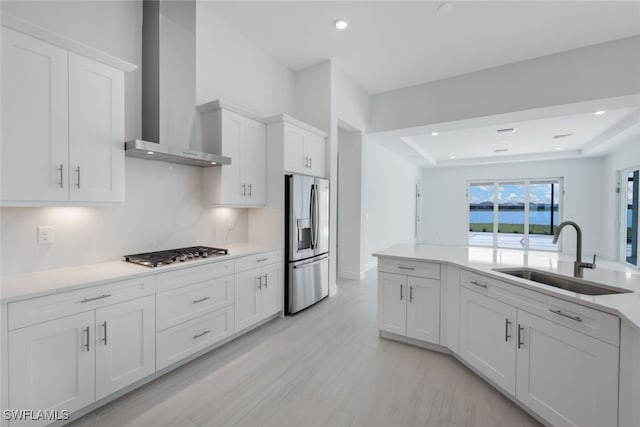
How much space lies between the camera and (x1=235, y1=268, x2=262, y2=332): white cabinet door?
2.81m

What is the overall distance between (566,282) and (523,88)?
325 cm

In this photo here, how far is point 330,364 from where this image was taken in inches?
95.4

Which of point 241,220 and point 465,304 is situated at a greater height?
point 241,220

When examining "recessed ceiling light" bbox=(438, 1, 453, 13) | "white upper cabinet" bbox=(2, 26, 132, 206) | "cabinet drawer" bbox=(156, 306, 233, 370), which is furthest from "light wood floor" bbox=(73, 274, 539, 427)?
"recessed ceiling light" bbox=(438, 1, 453, 13)

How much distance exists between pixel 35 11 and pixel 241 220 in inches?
94.8

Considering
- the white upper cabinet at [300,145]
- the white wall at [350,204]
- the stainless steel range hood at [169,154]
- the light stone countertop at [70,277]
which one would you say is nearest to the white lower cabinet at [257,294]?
the light stone countertop at [70,277]

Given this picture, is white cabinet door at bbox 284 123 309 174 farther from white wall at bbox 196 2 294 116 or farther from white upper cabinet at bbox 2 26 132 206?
white upper cabinet at bbox 2 26 132 206

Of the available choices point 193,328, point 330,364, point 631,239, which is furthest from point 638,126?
point 193,328

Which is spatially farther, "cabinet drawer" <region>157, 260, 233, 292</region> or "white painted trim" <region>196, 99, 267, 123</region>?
"white painted trim" <region>196, 99, 267, 123</region>

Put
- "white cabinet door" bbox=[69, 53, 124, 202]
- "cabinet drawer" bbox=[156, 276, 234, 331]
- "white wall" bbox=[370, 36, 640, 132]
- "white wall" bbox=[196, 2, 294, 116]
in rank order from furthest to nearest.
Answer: "white wall" bbox=[370, 36, 640, 132] → "white wall" bbox=[196, 2, 294, 116] → "cabinet drawer" bbox=[156, 276, 234, 331] → "white cabinet door" bbox=[69, 53, 124, 202]

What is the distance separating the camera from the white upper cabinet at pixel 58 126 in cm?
164

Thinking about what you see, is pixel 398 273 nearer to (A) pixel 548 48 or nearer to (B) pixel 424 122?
(B) pixel 424 122

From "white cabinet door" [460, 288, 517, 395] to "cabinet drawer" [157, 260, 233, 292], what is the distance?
2.10 meters

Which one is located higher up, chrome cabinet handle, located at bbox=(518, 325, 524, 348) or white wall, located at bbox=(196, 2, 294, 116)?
white wall, located at bbox=(196, 2, 294, 116)
